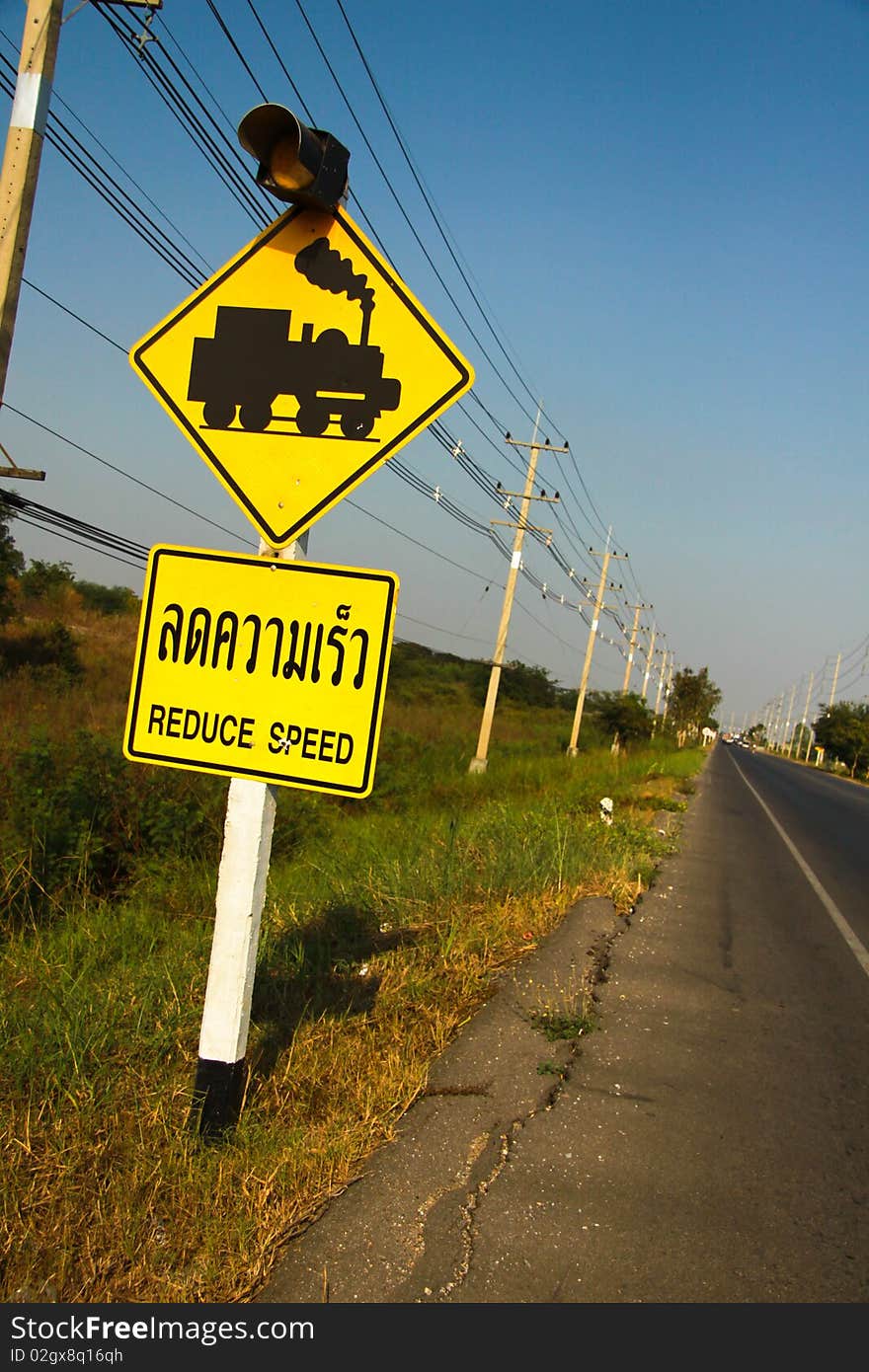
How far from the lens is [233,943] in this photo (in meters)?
3.07

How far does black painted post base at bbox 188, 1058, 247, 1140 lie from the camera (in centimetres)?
307

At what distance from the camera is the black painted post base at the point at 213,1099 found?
3.07 metres

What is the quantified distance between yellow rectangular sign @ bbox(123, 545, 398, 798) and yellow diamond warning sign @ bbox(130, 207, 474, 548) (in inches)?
8.6

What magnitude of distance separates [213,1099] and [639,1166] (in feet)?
5.02

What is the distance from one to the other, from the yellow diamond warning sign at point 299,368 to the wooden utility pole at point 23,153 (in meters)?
3.00

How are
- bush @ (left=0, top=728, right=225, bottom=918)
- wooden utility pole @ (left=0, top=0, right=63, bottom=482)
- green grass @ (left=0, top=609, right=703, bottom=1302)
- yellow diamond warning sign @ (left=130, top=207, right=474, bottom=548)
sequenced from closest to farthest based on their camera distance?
green grass @ (left=0, top=609, right=703, bottom=1302), yellow diamond warning sign @ (left=130, top=207, right=474, bottom=548), wooden utility pole @ (left=0, top=0, right=63, bottom=482), bush @ (left=0, top=728, right=225, bottom=918)

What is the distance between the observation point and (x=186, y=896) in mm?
7660

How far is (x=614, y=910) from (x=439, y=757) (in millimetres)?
17122

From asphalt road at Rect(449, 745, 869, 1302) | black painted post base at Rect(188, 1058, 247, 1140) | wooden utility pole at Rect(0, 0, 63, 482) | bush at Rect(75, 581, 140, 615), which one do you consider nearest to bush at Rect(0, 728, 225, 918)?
wooden utility pole at Rect(0, 0, 63, 482)

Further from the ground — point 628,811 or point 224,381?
point 224,381

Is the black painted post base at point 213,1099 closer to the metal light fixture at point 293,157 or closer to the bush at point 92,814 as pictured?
the metal light fixture at point 293,157

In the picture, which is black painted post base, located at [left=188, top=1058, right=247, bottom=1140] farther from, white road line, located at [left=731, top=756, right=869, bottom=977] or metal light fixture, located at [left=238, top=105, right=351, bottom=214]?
white road line, located at [left=731, top=756, right=869, bottom=977]
